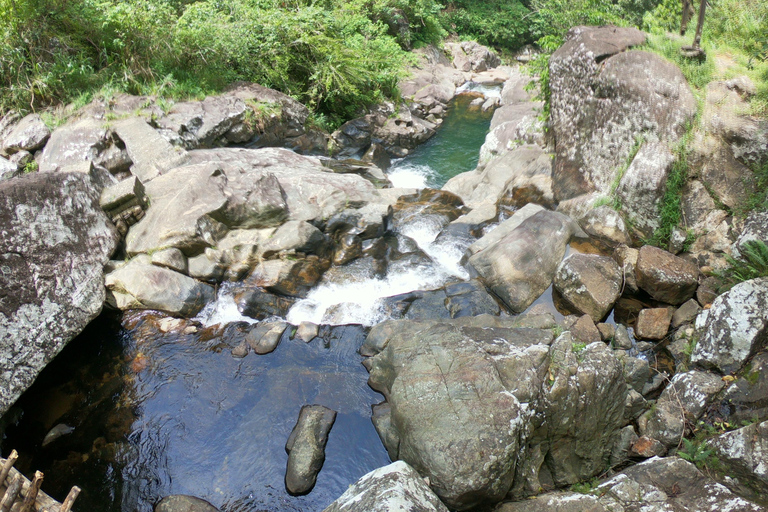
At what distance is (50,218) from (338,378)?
455 cm

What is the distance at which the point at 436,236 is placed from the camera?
356 inches

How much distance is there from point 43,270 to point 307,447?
418 cm

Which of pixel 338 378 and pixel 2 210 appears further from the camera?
pixel 338 378

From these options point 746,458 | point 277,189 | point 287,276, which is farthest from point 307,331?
point 746,458

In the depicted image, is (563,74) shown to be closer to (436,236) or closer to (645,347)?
(436,236)

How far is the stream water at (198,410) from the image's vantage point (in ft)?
16.7

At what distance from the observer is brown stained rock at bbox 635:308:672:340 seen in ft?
20.8

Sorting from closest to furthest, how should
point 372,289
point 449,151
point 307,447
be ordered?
point 307,447 → point 372,289 → point 449,151

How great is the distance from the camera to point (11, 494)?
3695 millimetres

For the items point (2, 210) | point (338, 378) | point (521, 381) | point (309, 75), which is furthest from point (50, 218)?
point (309, 75)

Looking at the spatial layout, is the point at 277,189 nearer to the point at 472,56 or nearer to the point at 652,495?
the point at 652,495

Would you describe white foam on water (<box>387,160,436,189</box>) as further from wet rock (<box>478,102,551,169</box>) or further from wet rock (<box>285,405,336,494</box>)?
wet rock (<box>285,405,336,494</box>)

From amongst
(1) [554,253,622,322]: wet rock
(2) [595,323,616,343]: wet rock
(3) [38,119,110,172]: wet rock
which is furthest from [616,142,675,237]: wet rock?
(3) [38,119,110,172]: wet rock

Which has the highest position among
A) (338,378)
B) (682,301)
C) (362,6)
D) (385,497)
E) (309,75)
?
(362,6)
